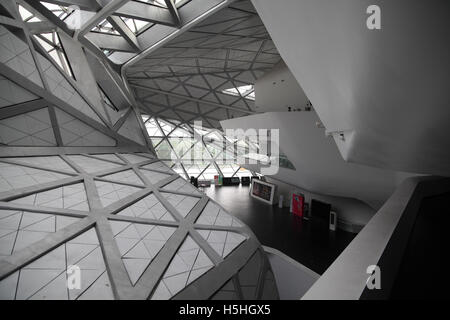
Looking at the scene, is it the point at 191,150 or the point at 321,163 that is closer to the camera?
the point at 321,163

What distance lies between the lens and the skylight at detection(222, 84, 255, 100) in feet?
105

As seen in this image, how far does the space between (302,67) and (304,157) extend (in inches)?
482

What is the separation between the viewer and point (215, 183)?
3775 centimetres

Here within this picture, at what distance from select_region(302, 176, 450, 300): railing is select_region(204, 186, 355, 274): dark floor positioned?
866cm

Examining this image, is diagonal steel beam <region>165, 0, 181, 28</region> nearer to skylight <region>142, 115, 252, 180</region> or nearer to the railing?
the railing

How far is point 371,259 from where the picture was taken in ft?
8.84

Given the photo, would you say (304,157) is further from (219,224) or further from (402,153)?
(402,153)

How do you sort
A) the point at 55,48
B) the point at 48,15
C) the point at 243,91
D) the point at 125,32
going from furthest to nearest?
the point at 243,91 < the point at 125,32 < the point at 55,48 < the point at 48,15

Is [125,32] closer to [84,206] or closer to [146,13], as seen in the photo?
[146,13]

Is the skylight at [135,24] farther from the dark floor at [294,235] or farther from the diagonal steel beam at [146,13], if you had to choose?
the dark floor at [294,235]

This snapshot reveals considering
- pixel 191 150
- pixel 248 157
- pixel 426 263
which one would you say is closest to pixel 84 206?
pixel 426 263

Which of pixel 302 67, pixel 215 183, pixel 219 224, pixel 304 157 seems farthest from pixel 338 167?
pixel 215 183

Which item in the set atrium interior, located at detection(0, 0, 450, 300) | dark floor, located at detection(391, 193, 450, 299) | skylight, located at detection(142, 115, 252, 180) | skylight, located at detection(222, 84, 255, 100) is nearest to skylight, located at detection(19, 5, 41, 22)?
atrium interior, located at detection(0, 0, 450, 300)

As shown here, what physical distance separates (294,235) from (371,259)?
1437cm
